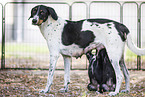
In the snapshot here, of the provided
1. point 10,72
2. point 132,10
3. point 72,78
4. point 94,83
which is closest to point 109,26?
point 94,83

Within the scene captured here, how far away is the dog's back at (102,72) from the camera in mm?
5609

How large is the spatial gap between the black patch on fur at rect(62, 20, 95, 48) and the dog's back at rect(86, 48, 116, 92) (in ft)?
1.33

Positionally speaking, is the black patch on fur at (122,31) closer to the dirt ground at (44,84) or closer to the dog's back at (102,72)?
the dog's back at (102,72)

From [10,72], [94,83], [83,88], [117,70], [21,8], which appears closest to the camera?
[117,70]

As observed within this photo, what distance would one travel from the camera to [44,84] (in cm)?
688

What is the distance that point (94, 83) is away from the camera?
5.74m

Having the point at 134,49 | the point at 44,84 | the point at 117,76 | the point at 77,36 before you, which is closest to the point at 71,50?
the point at 77,36

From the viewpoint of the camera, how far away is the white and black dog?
17.3 ft

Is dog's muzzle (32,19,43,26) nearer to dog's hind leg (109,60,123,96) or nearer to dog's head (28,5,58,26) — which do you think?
dog's head (28,5,58,26)

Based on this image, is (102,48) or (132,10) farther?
(132,10)

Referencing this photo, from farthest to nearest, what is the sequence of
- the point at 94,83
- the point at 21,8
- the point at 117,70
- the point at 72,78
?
the point at 21,8, the point at 72,78, the point at 94,83, the point at 117,70

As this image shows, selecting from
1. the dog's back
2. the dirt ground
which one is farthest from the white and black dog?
the dirt ground

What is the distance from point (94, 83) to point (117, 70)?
28.8 inches

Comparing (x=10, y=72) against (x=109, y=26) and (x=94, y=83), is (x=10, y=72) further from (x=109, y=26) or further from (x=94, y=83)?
(x=109, y=26)
